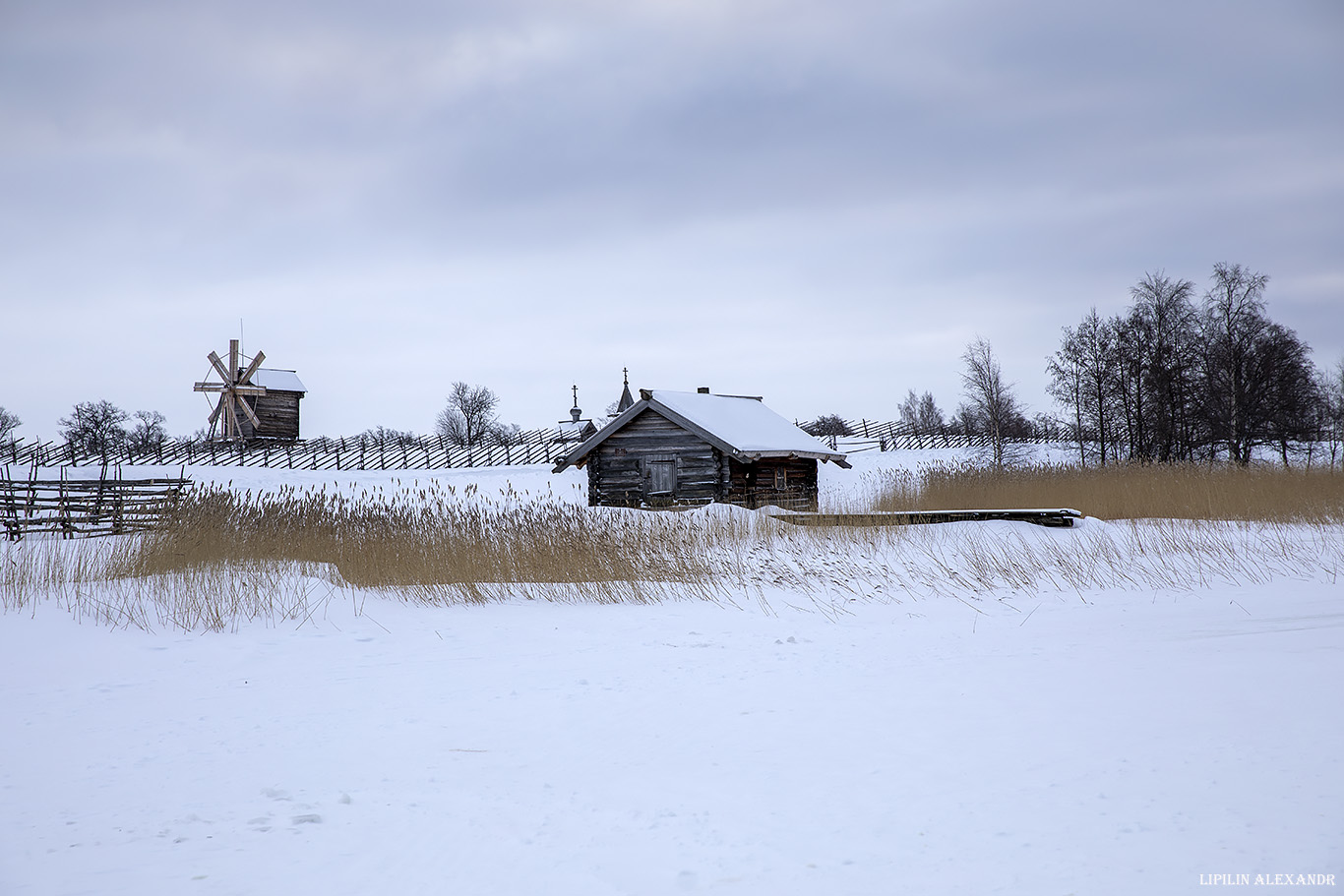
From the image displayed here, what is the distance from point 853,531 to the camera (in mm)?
13961

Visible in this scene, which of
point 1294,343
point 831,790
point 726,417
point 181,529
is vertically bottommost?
point 831,790

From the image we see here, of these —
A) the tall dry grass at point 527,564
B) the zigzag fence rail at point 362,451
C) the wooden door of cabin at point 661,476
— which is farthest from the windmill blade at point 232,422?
the tall dry grass at point 527,564

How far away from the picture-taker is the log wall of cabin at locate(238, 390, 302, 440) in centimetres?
4744

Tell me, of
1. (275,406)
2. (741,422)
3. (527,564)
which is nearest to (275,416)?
(275,406)

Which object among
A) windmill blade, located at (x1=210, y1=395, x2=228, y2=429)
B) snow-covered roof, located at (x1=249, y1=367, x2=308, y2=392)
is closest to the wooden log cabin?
snow-covered roof, located at (x1=249, y1=367, x2=308, y2=392)

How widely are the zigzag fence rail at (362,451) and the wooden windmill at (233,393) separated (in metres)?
2.47

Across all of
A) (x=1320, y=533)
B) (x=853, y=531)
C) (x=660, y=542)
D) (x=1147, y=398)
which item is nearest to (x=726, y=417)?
(x=853, y=531)

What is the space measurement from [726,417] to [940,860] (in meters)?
21.3

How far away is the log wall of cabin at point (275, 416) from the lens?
47438 mm

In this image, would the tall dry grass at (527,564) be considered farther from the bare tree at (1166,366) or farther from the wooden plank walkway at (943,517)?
the bare tree at (1166,366)

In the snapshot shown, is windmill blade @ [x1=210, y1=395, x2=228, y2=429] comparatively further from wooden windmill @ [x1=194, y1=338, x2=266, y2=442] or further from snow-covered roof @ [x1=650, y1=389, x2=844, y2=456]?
snow-covered roof @ [x1=650, y1=389, x2=844, y2=456]

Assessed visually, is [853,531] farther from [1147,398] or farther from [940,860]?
[1147,398]

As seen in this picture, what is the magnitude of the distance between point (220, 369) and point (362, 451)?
13.6 m

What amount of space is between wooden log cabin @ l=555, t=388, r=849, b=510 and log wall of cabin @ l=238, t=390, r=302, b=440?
99.7 feet
